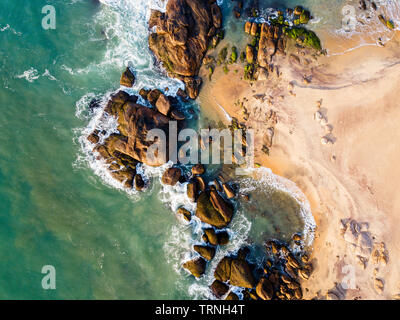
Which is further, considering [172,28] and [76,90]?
[76,90]

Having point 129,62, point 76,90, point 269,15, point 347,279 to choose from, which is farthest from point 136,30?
point 347,279

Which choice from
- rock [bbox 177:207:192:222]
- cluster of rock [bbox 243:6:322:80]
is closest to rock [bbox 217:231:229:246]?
rock [bbox 177:207:192:222]

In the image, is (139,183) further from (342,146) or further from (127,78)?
A: (342,146)

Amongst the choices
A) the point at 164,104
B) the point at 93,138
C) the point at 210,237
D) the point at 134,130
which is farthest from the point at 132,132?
the point at 210,237

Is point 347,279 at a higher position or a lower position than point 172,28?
lower

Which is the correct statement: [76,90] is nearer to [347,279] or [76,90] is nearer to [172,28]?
[172,28]

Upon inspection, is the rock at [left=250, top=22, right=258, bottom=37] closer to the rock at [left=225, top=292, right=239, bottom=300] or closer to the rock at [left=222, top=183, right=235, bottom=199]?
the rock at [left=222, top=183, right=235, bottom=199]
